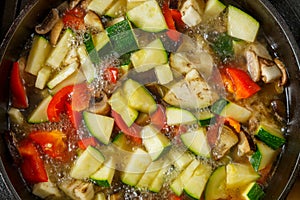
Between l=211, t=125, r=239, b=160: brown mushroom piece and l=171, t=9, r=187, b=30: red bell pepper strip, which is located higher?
l=171, t=9, r=187, b=30: red bell pepper strip

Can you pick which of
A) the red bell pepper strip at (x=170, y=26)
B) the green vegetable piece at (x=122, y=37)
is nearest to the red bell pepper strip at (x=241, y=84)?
the red bell pepper strip at (x=170, y=26)

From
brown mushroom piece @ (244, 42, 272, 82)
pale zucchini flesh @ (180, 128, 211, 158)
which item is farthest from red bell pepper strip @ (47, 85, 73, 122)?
brown mushroom piece @ (244, 42, 272, 82)

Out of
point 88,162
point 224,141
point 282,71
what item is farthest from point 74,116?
point 282,71

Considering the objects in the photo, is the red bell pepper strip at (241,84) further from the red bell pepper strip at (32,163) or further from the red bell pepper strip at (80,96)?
the red bell pepper strip at (32,163)

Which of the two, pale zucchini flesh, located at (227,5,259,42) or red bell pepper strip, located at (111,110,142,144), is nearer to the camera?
red bell pepper strip, located at (111,110,142,144)

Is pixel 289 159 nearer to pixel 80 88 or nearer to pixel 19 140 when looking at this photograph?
pixel 80 88

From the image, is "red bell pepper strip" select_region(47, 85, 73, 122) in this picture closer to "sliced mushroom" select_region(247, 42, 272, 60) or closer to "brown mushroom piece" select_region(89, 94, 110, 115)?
"brown mushroom piece" select_region(89, 94, 110, 115)
